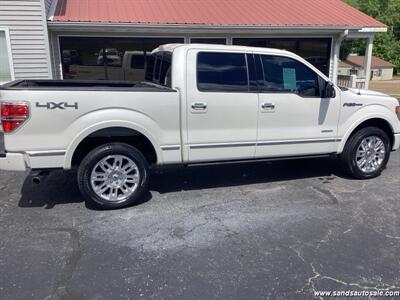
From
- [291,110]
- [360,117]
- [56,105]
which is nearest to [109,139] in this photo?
[56,105]

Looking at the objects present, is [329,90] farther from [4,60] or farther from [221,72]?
[4,60]

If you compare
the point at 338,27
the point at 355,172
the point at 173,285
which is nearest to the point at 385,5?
the point at 338,27

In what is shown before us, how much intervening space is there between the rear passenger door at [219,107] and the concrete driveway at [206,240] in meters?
0.67

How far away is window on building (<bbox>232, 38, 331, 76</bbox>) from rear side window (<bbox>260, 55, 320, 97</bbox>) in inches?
307

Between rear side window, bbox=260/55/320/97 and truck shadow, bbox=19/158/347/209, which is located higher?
rear side window, bbox=260/55/320/97

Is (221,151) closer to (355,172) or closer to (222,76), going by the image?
(222,76)

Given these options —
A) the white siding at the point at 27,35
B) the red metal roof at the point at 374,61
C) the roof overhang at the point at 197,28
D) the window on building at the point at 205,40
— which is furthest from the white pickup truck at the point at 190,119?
the red metal roof at the point at 374,61

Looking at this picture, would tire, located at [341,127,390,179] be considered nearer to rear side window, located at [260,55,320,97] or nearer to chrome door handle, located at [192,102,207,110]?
rear side window, located at [260,55,320,97]

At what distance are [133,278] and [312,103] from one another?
3362mm

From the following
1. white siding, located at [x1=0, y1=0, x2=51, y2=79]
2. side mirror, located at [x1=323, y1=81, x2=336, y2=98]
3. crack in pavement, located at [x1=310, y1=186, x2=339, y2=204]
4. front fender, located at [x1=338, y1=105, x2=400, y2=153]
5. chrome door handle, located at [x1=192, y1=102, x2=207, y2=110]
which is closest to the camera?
chrome door handle, located at [x1=192, y1=102, x2=207, y2=110]

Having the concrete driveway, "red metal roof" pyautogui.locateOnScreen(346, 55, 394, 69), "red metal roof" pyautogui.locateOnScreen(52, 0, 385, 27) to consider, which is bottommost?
"red metal roof" pyautogui.locateOnScreen(346, 55, 394, 69)

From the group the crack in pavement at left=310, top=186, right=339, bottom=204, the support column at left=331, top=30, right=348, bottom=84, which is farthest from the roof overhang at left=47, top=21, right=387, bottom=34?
the crack in pavement at left=310, top=186, right=339, bottom=204

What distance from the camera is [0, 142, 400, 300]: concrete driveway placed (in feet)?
10.2

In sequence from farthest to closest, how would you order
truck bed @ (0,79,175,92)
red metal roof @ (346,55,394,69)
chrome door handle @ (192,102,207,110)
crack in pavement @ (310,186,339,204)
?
red metal roof @ (346,55,394,69)
crack in pavement @ (310,186,339,204)
chrome door handle @ (192,102,207,110)
truck bed @ (0,79,175,92)
